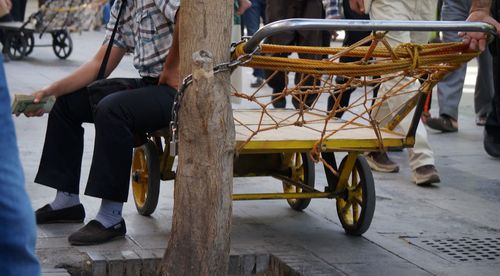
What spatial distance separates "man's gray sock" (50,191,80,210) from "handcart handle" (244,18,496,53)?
1.63 m

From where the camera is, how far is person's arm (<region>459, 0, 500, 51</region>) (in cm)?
511

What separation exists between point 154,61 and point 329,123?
101 cm

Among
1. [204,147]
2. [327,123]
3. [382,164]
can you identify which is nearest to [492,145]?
[382,164]

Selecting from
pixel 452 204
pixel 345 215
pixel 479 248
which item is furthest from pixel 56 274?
pixel 452 204

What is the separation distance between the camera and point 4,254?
244 centimetres

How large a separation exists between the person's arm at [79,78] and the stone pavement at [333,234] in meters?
0.72

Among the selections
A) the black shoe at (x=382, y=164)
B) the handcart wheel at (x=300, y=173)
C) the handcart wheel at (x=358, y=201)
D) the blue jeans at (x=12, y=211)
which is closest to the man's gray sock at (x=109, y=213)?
the handcart wheel at (x=300, y=173)

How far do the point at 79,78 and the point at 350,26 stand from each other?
5.38 feet

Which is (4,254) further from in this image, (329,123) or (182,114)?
(329,123)

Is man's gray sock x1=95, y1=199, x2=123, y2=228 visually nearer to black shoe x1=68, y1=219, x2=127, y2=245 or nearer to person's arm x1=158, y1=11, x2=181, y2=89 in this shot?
black shoe x1=68, y1=219, x2=127, y2=245

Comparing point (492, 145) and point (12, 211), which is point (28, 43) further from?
point (12, 211)

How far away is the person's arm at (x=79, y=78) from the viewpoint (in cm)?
537

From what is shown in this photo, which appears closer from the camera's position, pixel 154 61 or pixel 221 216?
pixel 221 216

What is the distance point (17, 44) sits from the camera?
48.9 ft
